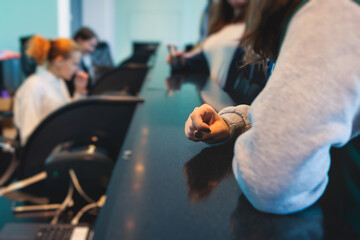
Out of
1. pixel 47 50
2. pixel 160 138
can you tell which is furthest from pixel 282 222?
pixel 47 50

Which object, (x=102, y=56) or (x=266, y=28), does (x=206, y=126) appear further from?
(x=102, y=56)

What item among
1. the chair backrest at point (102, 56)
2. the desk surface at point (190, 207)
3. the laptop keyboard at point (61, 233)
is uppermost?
the desk surface at point (190, 207)

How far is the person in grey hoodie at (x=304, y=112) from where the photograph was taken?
217 mm

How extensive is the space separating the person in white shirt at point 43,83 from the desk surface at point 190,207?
48.4 inches

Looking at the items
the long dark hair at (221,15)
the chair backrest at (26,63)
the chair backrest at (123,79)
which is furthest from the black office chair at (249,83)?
the chair backrest at (26,63)

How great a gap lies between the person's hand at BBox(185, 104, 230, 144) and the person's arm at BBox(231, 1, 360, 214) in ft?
0.13

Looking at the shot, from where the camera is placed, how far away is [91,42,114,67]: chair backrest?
3.32m

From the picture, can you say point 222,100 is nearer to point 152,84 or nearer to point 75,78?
point 152,84

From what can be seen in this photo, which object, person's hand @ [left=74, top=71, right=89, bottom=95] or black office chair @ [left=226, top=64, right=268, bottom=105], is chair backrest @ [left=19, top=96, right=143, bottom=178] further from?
person's hand @ [left=74, top=71, right=89, bottom=95]

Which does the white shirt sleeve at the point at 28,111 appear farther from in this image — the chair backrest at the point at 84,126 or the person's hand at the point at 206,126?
the person's hand at the point at 206,126

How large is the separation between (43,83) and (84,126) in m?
0.71

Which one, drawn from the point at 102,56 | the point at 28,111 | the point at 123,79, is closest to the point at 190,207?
the point at 28,111

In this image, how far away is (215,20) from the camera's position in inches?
54.2

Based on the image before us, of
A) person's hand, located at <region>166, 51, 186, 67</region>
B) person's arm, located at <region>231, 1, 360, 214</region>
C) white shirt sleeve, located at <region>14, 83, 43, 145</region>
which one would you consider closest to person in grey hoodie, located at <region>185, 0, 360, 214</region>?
person's arm, located at <region>231, 1, 360, 214</region>
